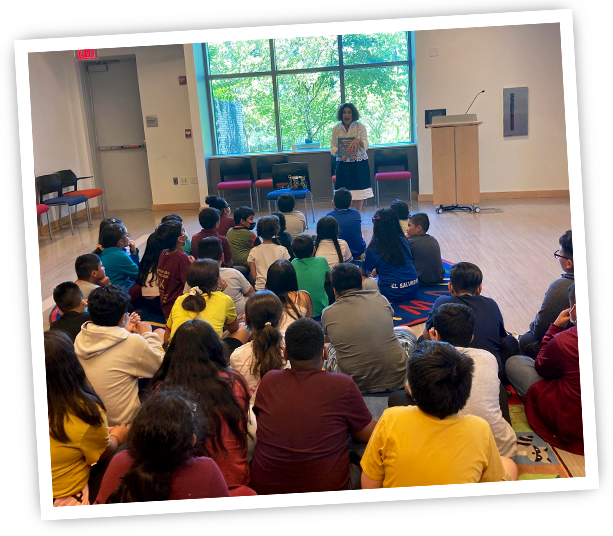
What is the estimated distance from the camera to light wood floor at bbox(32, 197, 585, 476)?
4555 mm

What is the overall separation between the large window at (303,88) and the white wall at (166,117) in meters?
0.51

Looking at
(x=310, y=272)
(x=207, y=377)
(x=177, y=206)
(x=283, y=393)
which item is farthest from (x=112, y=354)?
(x=177, y=206)

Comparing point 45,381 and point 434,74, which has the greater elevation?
point 434,74

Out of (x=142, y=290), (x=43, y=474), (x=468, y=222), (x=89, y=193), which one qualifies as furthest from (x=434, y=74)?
(x=43, y=474)

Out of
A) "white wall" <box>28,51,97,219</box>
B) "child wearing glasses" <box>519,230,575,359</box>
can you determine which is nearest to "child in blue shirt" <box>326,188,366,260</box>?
"child wearing glasses" <box>519,230,575,359</box>

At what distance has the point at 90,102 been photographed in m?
9.95

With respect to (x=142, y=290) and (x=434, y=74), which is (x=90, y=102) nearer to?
(x=434, y=74)

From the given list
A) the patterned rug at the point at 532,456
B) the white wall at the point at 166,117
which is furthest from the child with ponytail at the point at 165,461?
the white wall at the point at 166,117

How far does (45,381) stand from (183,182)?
8176mm

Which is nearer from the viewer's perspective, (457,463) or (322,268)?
(457,463)

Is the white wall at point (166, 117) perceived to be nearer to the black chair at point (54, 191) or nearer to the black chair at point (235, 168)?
the black chair at point (235, 168)

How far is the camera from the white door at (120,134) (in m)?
9.87

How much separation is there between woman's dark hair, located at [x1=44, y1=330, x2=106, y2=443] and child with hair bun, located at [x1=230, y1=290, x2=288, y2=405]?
0.65m

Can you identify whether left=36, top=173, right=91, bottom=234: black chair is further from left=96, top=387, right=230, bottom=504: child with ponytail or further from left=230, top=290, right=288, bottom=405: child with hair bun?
left=96, top=387, right=230, bottom=504: child with ponytail
